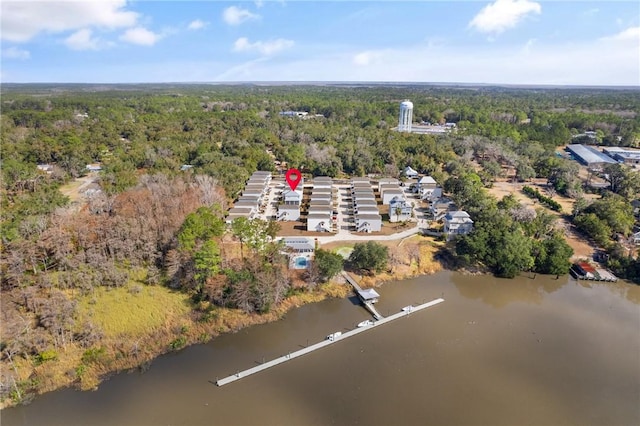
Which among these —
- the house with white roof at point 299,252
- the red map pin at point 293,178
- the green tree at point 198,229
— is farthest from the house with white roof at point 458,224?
the green tree at point 198,229

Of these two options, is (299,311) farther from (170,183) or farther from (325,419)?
(170,183)

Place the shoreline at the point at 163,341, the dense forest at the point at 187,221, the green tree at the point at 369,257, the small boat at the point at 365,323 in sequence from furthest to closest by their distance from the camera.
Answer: the green tree at the point at 369,257
the small boat at the point at 365,323
the dense forest at the point at 187,221
the shoreline at the point at 163,341

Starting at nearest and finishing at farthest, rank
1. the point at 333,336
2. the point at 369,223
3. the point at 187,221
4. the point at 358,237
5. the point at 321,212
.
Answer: the point at 333,336 → the point at 187,221 → the point at 358,237 → the point at 369,223 → the point at 321,212

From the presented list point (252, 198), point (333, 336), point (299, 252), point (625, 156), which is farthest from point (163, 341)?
Answer: point (625, 156)

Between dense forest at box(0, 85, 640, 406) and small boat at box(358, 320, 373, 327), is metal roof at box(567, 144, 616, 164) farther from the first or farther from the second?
small boat at box(358, 320, 373, 327)

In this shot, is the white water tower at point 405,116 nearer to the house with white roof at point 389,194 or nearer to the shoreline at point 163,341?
the house with white roof at point 389,194

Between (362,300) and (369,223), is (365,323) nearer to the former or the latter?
(362,300)

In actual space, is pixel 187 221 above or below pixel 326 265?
above
